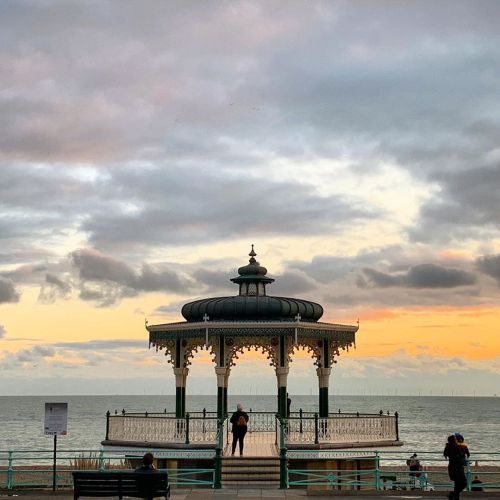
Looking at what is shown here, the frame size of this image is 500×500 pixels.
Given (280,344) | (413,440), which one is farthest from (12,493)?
(413,440)

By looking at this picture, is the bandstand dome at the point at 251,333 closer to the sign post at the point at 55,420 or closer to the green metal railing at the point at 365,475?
the green metal railing at the point at 365,475

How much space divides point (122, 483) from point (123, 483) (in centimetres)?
2

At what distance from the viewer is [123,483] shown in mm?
16891

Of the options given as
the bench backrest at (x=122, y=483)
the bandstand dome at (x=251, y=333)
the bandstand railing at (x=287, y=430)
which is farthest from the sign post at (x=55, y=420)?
the bandstand dome at (x=251, y=333)

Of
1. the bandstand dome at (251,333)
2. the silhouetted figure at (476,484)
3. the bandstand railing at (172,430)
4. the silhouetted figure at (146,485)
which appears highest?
the bandstand dome at (251,333)

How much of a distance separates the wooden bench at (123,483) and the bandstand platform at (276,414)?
7.70m

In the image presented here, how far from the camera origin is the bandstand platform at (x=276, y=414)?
26328mm

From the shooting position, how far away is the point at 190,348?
3062cm

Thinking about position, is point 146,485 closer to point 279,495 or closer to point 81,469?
point 279,495

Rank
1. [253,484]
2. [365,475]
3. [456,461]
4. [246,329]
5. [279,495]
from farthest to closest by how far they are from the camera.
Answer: [365,475] < [246,329] < [253,484] < [279,495] < [456,461]

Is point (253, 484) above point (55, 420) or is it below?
below

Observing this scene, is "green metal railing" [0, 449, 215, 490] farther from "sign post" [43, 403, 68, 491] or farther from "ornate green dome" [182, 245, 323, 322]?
"ornate green dome" [182, 245, 323, 322]

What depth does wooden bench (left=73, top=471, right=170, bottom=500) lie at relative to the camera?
16875 millimetres

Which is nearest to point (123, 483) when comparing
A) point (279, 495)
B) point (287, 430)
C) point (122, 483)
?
point (122, 483)
